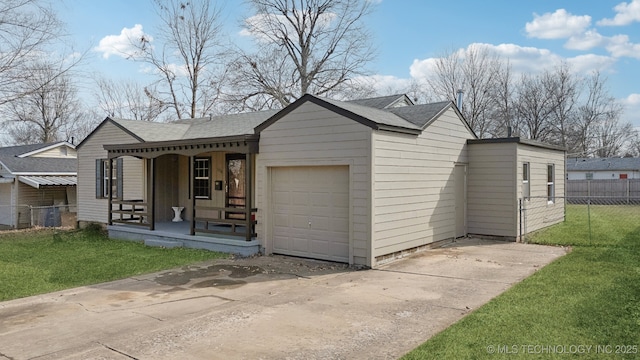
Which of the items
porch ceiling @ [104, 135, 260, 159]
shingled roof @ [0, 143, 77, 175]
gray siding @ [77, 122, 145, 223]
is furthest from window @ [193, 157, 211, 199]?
shingled roof @ [0, 143, 77, 175]

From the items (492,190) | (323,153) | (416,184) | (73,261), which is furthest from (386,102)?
(73,261)

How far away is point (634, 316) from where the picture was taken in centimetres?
511

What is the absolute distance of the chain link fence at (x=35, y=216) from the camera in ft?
63.7

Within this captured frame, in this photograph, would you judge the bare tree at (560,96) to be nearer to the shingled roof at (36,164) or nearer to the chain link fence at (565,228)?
the chain link fence at (565,228)

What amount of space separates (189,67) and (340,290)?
2794 centimetres

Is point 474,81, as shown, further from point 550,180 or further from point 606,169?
point 550,180

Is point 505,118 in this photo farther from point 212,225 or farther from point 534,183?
point 212,225

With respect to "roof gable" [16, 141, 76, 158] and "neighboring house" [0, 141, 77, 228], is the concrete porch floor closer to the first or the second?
"neighboring house" [0, 141, 77, 228]

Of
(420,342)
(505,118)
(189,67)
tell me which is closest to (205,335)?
(420,342)

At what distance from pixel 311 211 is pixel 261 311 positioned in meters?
3.78

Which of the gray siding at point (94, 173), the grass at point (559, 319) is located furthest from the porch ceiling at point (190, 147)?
the grass at point (559, 319)

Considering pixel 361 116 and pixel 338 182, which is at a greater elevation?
pixel 361 116

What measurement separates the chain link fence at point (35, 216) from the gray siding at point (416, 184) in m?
15.6

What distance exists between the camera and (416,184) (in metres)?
9.98
